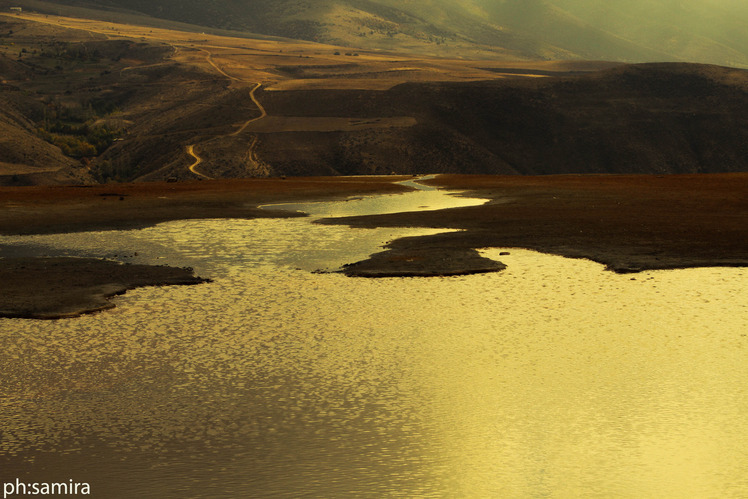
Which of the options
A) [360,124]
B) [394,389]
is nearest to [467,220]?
[394,389]

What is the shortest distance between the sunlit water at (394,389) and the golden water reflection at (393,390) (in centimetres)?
3

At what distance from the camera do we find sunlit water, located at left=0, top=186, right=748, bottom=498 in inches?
349

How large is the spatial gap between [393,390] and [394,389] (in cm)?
5

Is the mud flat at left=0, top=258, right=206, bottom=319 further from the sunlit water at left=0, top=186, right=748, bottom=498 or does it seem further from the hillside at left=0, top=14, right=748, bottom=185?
the hillside at left=0, top=14, right=748, bottom=185

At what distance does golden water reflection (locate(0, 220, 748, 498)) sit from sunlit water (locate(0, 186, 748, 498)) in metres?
0.03

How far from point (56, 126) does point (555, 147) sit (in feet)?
198

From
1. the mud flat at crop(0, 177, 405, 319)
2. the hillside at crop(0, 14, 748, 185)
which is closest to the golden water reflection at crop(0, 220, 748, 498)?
the mud flat at crop(0, 177, 405, 319)

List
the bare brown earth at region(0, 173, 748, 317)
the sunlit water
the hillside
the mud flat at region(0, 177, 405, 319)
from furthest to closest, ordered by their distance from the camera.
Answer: the hillside < the bare brown earth at region(0, 173, 748, 317) < the mud flat at region(0, 177, 405, 319) < the sunlit water

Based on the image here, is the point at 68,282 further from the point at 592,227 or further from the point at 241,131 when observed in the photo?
the point at 241,131

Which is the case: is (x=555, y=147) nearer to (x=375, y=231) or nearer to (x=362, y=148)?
(x=362, y=148)

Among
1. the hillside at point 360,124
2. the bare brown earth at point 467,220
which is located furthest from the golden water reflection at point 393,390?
the hillside at point 360,124

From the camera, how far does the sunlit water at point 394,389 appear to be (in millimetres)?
8867

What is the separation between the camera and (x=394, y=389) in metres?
11.6

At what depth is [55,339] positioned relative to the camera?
14.1m
